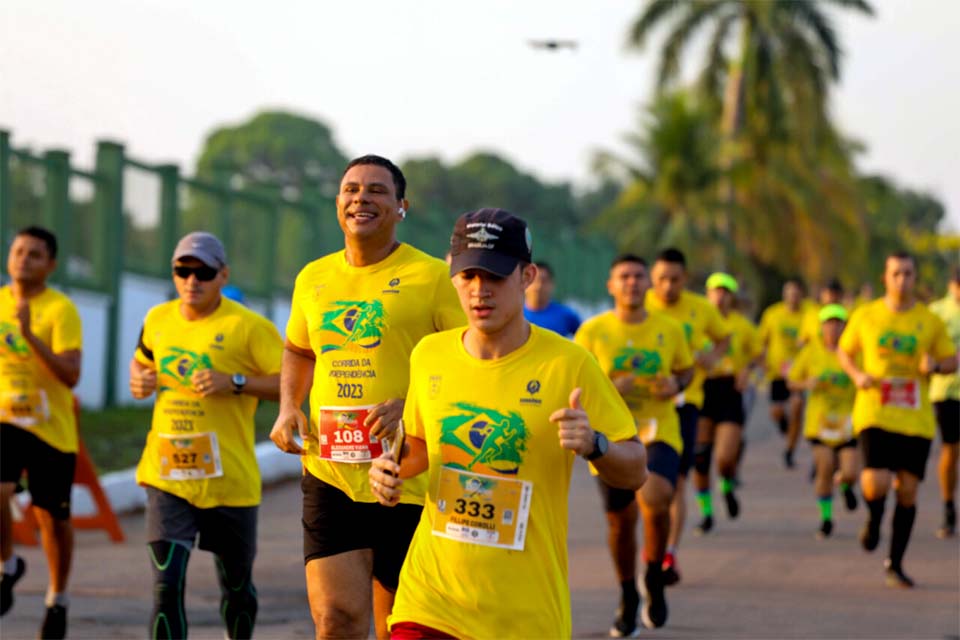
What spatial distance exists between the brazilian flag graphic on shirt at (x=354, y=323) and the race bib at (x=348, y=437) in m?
0.24

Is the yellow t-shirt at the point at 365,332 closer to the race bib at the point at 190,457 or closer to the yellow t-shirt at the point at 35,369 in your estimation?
the race bib at the point at 190,457

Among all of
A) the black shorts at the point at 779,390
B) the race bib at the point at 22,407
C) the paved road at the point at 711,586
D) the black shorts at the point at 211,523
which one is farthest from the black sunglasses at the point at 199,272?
the black shorts at the point at 779,390

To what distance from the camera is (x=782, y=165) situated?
48.3m

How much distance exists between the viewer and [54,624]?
867 cm

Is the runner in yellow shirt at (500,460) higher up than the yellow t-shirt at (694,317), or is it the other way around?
the yellow t-shirt at (694,317)

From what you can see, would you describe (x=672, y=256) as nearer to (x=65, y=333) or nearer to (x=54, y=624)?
(x=65, y=333)

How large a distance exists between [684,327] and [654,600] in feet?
8.46

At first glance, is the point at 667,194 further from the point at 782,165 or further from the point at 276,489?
the point at 276,489

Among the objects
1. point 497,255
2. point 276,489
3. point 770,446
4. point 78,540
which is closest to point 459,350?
point 497,255

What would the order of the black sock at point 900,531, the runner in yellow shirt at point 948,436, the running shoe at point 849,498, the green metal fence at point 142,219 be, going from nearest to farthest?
the black sock at point 900,531, the runner in yellow shirt at point 948,436, the running shoe at point 849,498, the green metal fence at point 142,219

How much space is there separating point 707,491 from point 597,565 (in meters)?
2.21

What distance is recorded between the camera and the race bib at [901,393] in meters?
11.3

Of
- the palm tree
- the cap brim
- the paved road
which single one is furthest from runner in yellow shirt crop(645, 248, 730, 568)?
the palm tree

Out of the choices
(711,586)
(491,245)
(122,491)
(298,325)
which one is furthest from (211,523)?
(122,491)
